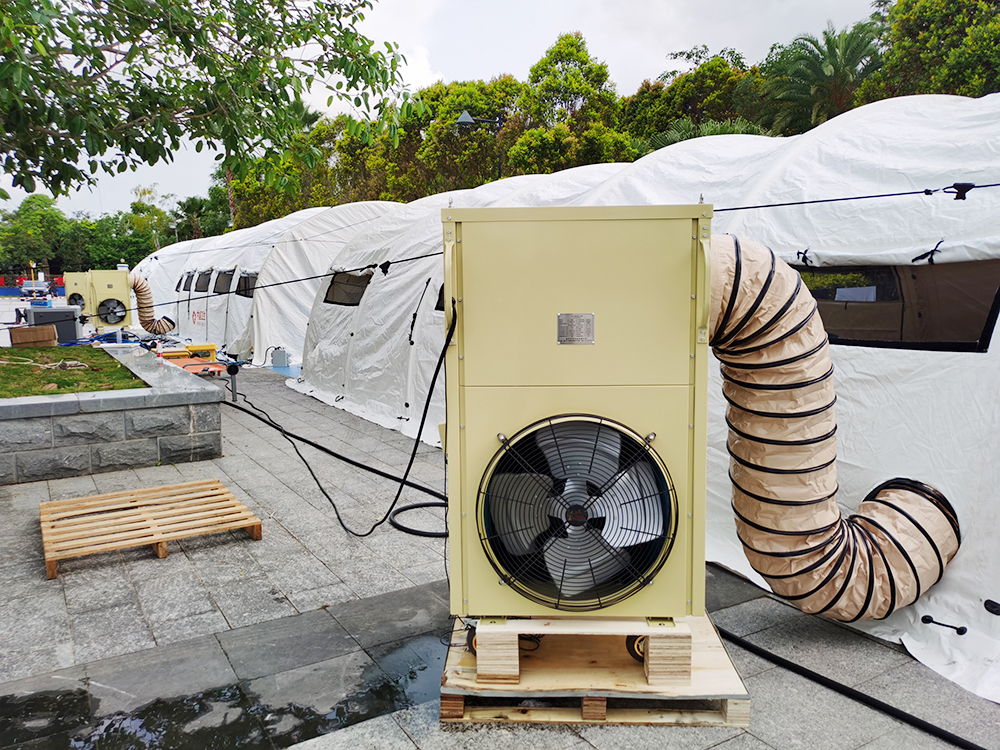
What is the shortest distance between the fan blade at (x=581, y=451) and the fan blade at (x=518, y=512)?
0.47 feet

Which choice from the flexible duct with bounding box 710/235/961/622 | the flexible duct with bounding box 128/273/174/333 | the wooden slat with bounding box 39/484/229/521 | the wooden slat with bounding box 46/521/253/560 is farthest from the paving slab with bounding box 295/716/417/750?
the flexible duct with bounding box 128/273/174/333

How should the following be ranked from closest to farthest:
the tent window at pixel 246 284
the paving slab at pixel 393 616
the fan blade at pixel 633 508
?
1. the fan blade at pixel 633 508
2. the paving slab at pixel 393 616
3. the tent window at pixel 246 284

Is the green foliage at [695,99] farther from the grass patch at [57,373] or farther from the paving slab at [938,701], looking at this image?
the paving slab at [938,701]

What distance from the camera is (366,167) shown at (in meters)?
34.6

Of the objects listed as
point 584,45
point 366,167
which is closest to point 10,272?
point 366,167

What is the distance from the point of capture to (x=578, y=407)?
9.98 ft

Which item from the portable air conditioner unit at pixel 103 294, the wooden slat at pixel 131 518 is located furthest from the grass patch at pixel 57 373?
the portable air conditioner unit at pixel 103 294

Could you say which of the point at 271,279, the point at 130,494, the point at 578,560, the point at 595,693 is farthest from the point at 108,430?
the point at 271,279

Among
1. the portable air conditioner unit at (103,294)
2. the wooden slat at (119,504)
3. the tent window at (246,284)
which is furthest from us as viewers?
the tent window at (246,284)

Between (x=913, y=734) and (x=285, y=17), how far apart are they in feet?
23.6

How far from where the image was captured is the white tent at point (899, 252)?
370cm

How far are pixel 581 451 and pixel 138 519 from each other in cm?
375

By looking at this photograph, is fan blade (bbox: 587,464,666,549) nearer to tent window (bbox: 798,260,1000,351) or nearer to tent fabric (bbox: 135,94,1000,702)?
tent fabric (bbox: 135,94,1000,702)

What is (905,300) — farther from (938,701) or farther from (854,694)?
(854,694)
